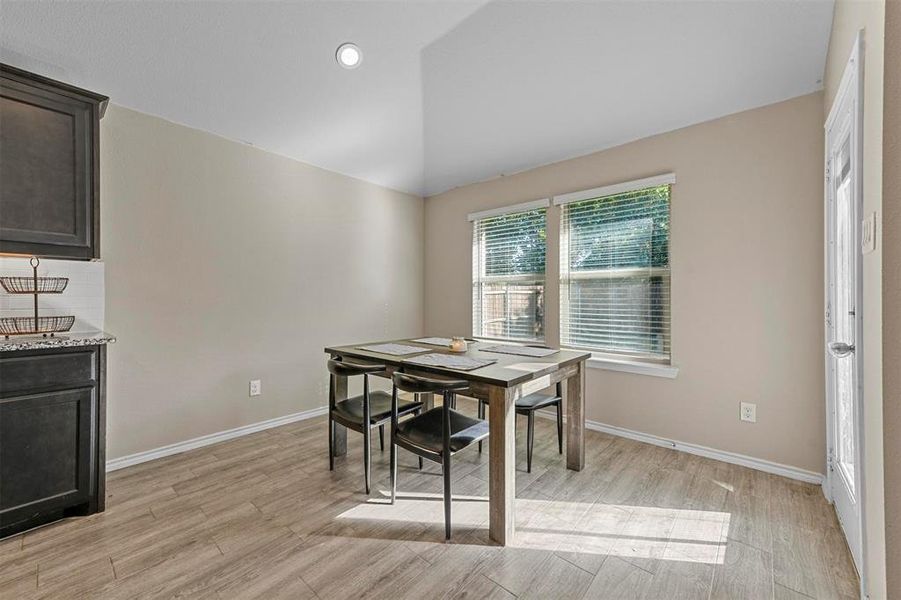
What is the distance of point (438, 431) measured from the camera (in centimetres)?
208

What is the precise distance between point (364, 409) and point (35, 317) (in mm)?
1818

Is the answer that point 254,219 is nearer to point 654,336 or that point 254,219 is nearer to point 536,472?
point 536,472

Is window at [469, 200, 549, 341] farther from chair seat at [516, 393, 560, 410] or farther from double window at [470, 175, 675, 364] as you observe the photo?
chair seat at [516, 393, 560, 410]

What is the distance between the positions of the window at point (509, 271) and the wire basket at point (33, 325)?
10.7 ft

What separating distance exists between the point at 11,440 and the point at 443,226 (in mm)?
3772

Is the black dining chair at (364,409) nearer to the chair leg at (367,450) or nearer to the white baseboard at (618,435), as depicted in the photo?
the chair leg at (367,450)

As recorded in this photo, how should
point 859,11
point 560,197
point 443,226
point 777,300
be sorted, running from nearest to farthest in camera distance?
point 859,11, point 777,300, point 560,197, point 443,226

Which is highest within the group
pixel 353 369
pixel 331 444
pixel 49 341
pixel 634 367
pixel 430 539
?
pixel 49 341

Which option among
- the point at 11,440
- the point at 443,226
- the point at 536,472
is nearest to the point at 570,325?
the point at 536,472

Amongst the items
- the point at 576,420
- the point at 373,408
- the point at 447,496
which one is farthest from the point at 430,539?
the point at 576,420

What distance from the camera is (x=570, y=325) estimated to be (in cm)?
360

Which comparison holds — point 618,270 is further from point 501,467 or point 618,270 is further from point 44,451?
point 44,451

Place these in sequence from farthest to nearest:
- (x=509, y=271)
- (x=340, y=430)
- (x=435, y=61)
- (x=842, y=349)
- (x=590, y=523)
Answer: (x=509, y=271) → (x=340, y=430) → (x=435, y=61) → (x=590, y=523) → (x=842, y=349)

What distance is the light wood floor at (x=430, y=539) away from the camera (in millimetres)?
1568
